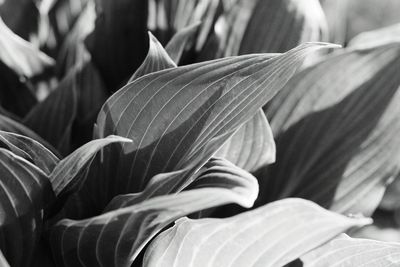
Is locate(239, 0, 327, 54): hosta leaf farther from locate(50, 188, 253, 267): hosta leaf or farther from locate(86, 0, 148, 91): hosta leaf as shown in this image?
locate(50, 188, 253, 267): hosta leaf

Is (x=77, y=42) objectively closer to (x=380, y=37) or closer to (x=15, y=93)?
(x=15, y=93)

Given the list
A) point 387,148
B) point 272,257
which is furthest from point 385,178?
point 272,257

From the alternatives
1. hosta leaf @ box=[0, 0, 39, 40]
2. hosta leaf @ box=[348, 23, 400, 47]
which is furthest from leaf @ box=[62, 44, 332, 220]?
hosta leaf @ box=[0, 0, 39, 40]

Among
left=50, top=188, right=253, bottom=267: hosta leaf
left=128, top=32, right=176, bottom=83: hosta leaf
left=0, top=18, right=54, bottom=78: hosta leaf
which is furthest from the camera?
left=0, top=18, right=54, bottom=78: hosta leaf

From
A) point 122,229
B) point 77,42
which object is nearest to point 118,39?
point 77,42

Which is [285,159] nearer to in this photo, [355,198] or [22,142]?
[355,198]
